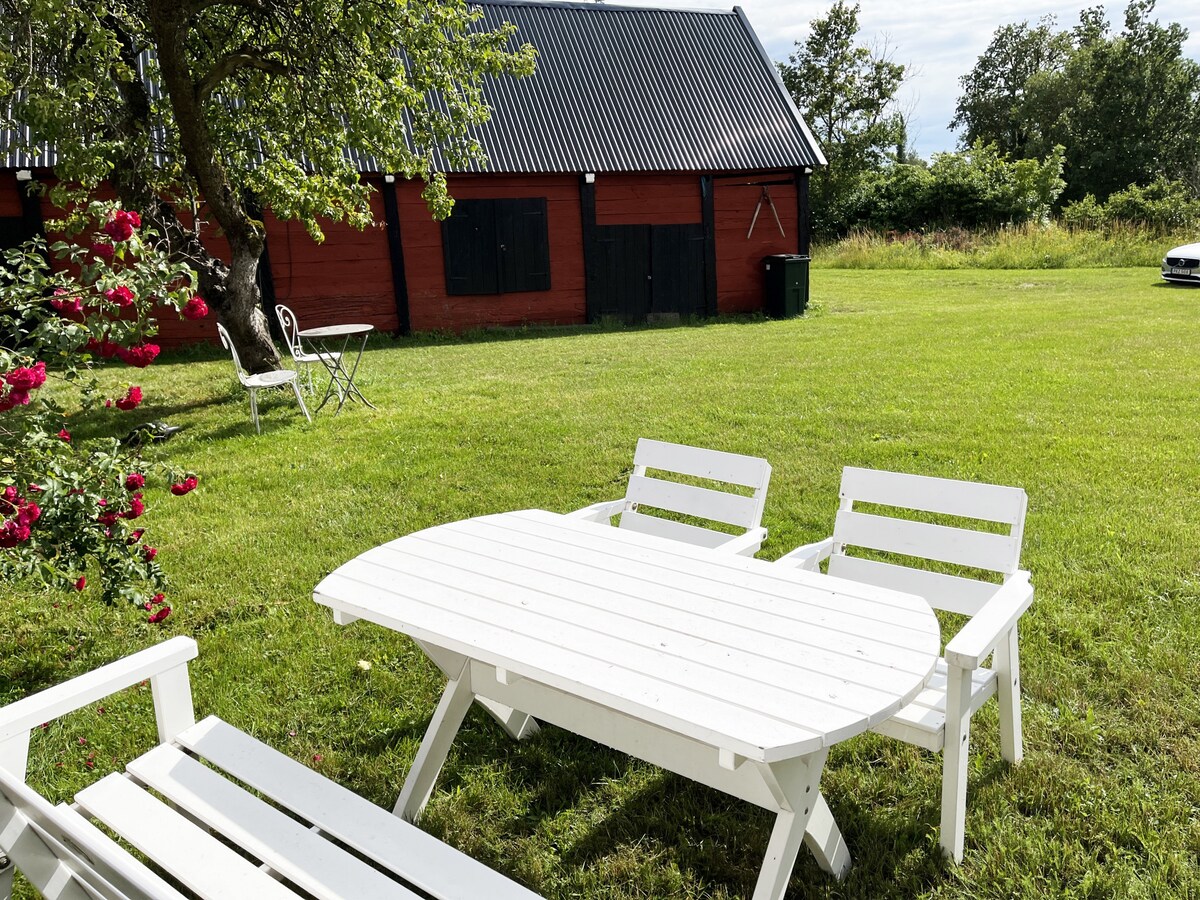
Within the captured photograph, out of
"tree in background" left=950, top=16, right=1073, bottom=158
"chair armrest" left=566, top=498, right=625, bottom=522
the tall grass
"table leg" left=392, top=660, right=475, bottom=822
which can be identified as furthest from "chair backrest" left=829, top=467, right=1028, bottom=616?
"tree in background" left=950, top=16, right=1073, bottom=158

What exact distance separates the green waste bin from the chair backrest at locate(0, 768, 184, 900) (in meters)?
13.4

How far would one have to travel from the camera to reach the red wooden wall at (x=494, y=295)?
13.3 meters

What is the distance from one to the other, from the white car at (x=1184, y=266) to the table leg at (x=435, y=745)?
1674cm

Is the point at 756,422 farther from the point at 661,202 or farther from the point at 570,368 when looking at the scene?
the point at 661,202

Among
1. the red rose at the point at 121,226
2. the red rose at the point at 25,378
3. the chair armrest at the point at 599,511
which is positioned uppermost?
the red rose at the point at 121,226

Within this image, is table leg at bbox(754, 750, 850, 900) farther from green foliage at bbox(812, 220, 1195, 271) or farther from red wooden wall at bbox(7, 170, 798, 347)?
green foliage at bbox(812, 220, 1195, 271)

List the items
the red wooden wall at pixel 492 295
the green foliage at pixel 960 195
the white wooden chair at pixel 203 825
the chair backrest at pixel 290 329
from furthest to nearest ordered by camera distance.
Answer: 1. the green foliage at pixel 960 195
2. the red wooden wall at pixel 492 295
3. the chair backrest at pixel 290 329
4. the white wooden chair at pixel 203 825

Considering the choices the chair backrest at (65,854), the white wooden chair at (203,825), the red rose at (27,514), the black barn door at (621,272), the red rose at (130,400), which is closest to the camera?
the chair backrest at (65,854)

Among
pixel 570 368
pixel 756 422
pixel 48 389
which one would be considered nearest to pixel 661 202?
pixel 570 368

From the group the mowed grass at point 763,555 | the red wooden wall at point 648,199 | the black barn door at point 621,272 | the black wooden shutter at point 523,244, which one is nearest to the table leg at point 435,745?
the mowed grass at point 763,555

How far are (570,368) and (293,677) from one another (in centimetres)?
682

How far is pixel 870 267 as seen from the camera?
21375mm

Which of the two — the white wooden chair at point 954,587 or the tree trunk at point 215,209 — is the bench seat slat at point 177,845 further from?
the tree trunk at point 215,209

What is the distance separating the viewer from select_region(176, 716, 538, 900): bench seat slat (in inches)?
68.4
